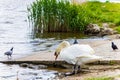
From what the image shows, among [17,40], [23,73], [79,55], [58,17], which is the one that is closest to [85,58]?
[79,55]

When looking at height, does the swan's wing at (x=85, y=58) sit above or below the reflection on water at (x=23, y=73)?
above

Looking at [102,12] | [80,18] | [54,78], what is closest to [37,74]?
[54,78]

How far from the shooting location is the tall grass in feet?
98.2

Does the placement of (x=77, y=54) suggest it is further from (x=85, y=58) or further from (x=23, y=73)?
(x=23, y=73)

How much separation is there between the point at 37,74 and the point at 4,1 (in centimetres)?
3430

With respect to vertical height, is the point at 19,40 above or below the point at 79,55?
below

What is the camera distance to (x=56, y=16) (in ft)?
99.2

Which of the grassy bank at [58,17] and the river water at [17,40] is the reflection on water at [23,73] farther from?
the grassy bank at [58,17]

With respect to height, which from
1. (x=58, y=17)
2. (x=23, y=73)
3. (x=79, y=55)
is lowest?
(x=23, y=73)

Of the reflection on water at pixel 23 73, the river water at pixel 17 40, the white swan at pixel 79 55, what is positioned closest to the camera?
the white swan at pixel 79 55

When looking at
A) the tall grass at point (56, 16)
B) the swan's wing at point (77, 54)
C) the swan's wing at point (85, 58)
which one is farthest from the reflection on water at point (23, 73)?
Answer: the tall grass at point (56, 16)

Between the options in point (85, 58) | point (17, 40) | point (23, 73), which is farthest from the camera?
point (17, 40)

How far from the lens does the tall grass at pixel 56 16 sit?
29938 mm

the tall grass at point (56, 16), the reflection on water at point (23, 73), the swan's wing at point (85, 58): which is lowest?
the reflection on water at point (23, 73)
